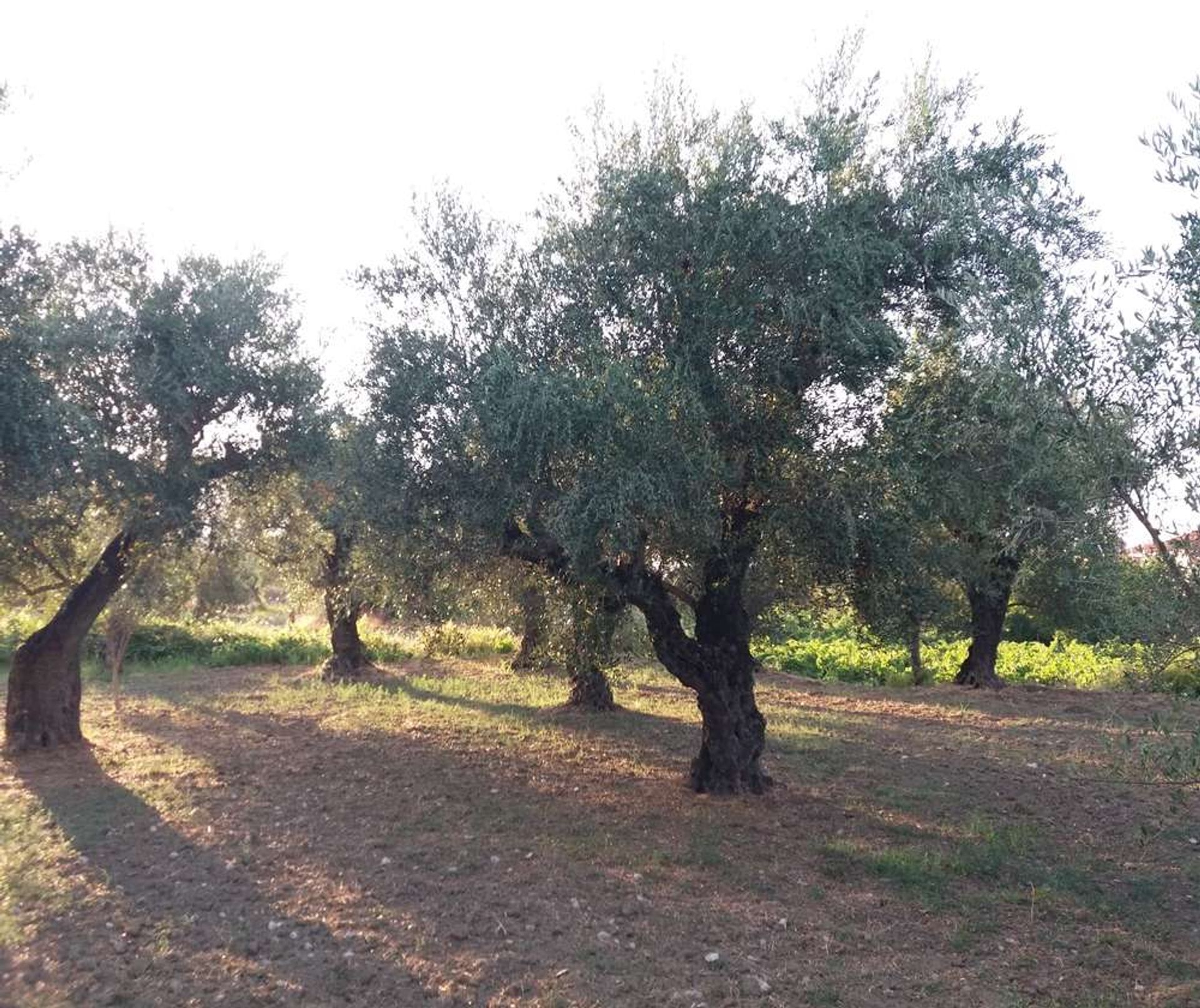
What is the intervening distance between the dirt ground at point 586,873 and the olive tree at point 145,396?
3140 mm

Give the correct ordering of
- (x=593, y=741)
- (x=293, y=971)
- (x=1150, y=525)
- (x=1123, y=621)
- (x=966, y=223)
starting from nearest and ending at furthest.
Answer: (x=1150, y=525) → (x=1123, y=621) → (x=293, y=971) → (x=966, y=223) → (x=593, y=741)

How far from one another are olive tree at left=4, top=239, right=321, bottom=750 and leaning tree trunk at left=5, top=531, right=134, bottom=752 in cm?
4

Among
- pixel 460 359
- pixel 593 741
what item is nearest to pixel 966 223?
pixel 460 359

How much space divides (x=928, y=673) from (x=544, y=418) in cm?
1963

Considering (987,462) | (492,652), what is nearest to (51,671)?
(987,462)

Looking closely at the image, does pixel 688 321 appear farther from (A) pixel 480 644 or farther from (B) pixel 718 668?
(A) pixel 480 644

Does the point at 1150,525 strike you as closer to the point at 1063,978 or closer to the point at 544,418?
the point at 1063,978

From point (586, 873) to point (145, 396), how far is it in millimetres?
7280

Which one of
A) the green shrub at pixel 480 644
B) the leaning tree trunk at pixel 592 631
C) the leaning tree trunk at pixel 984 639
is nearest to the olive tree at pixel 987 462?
the leaning tree trunk at pixel 592 631

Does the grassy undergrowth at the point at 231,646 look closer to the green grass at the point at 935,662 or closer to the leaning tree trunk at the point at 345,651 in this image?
the leaning tree trunk at the point at 345,651

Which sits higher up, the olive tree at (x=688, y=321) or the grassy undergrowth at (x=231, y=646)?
the olive tree at (x=688, y=321)

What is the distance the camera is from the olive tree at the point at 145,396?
10.6m

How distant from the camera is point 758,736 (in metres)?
11.1

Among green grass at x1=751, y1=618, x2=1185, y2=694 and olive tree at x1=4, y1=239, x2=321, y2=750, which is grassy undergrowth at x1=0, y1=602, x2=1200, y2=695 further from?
olive tree at x1=4, y1=239, x2=321, y2=750
